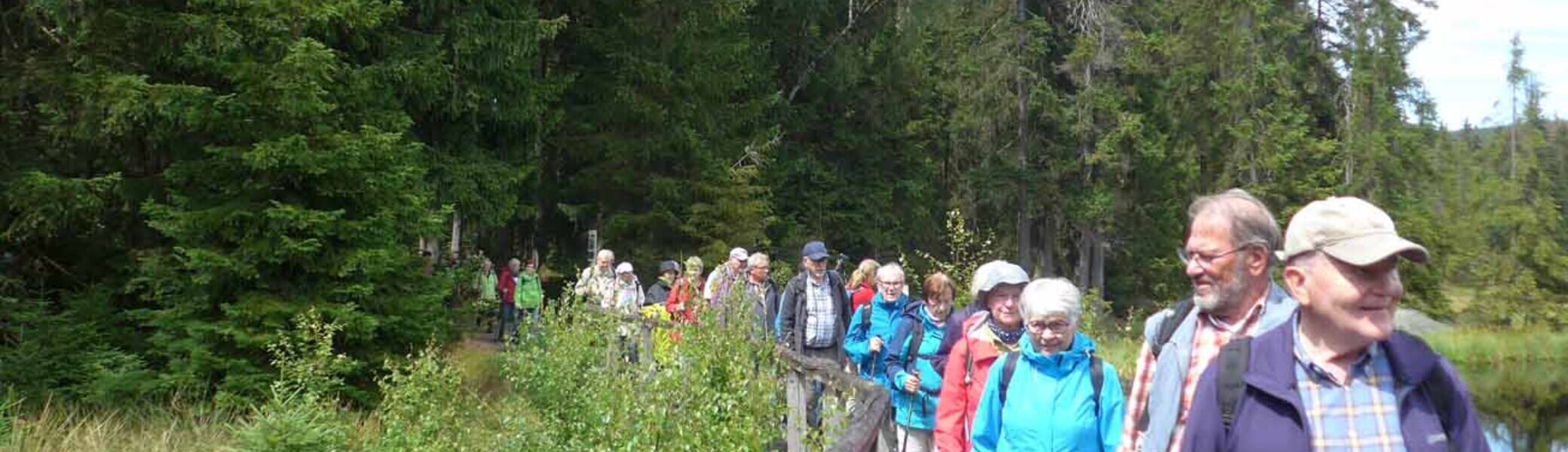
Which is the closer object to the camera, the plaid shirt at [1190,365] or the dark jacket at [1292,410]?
the dark jacket at [1292,410]

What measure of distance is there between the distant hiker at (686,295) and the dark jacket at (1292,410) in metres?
7.24

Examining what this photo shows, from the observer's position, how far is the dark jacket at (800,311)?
10477 millimetres

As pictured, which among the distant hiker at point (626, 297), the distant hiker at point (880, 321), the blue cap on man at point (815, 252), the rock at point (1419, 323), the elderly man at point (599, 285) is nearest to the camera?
the distant hiker at point (880, 321)

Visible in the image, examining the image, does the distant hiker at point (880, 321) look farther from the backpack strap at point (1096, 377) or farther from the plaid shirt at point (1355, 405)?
the plaid shirt at point (1355, 405)

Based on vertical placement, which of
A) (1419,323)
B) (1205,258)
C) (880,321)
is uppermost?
(1205,258)

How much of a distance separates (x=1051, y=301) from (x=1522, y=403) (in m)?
24.6

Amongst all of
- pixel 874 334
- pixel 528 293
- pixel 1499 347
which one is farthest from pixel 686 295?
pixel 1499 347

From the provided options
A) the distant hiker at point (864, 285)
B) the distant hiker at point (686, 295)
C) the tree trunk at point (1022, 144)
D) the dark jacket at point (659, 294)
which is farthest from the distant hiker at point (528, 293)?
the tree trunk at point (1022, 144)

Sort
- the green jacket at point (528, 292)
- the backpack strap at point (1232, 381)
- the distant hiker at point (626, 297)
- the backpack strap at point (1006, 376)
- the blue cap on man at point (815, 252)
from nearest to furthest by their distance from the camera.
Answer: the backpack strap at point (1232, 381), the backpack strap at point (1006, 376), the blue cap on man at point (815, 252), the distant hiker at point (626, 297), the green jacket at point (528, 292)

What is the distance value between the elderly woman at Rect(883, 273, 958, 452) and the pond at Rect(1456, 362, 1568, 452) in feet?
45.2

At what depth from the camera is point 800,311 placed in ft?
34.4

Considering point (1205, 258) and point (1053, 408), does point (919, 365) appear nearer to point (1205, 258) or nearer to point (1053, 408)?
point (1053, 408)

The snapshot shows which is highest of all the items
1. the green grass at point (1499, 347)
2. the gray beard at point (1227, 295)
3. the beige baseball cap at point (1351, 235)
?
the beige baseball cap at point (1351, 235)

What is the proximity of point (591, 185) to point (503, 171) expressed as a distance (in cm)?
842
